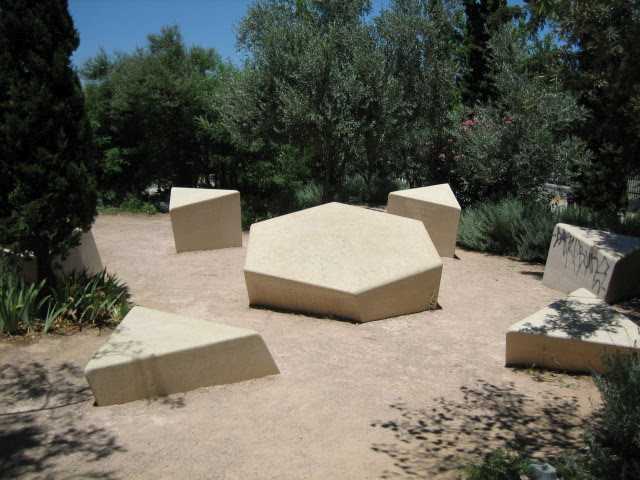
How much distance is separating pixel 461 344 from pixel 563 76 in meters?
4.60

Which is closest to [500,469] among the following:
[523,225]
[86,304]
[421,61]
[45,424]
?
[45,424]

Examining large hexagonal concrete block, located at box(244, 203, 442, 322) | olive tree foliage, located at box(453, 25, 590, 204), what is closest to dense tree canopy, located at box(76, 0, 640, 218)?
olive tree foliage, located at box(453, 25, 590, 204)

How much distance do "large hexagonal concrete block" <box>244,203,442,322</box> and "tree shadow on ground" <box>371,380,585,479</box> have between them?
208cm

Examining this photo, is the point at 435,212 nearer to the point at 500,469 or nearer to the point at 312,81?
the point at 312,81

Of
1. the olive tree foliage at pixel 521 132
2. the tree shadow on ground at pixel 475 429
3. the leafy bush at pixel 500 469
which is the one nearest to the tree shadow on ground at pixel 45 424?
the tree shadow on ground at pixel 475 429

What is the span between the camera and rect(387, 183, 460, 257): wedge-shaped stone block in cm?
1057

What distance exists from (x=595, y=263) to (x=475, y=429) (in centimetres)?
494

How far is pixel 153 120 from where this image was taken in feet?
54.4

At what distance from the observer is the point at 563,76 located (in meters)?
8.33

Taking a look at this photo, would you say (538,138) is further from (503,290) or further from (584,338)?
(584,338)

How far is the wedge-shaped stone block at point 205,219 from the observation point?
33.4ft

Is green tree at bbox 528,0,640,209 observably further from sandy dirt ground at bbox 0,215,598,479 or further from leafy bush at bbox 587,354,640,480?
leafy bush at bbox 587,354,640,480

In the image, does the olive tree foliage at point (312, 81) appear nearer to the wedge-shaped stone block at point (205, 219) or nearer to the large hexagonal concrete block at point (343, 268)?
the wedge-shaped stone block at point (205, 219)

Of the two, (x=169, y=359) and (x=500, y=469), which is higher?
(x=169, y=359)
